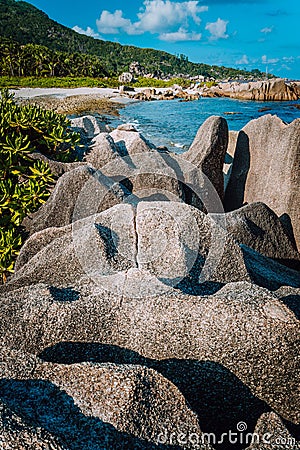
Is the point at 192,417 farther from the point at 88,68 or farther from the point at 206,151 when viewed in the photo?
the point at 88,68

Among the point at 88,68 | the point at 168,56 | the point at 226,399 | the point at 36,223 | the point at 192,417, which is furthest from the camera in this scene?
the point at 168,56

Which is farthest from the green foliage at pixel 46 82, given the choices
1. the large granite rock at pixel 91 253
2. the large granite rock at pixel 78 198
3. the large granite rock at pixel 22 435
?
the large granite rock at pixel 22 435

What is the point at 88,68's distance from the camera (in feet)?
194

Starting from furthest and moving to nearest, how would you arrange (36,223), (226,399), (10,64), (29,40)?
1. (29,40)
2. (10,64)
3. (36,223)
4. (226,399)

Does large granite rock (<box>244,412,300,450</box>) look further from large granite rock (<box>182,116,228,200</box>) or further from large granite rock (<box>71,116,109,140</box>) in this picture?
large granite rock (<box>71,116,109,140</box>)

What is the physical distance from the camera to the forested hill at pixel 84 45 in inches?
3398

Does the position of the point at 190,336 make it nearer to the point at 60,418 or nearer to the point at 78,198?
the point at 60,418

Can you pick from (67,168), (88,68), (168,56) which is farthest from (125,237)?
(168,56)

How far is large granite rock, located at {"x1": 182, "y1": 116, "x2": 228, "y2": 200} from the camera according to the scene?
597 centimetres

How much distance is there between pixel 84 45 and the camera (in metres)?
106

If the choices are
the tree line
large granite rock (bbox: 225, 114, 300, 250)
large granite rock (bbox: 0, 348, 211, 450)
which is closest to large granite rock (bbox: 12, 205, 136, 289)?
large granite rock (bbox: 0, 348, 211, 450)

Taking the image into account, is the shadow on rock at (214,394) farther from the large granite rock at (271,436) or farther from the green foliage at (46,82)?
the green foliage at (46,82)

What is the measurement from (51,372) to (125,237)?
4.71ft

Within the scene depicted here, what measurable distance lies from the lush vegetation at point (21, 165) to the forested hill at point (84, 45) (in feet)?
244
